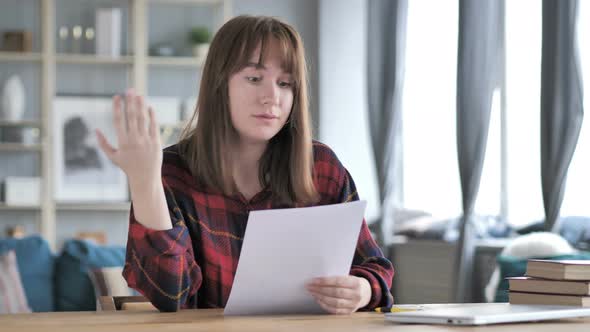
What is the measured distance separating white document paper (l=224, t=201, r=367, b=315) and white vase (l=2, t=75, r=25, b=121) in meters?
4.85

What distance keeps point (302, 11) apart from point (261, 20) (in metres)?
4.68

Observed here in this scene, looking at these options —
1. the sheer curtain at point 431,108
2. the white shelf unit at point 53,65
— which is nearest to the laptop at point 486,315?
the sheer curtain at point 431,108

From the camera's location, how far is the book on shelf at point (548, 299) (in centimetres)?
177

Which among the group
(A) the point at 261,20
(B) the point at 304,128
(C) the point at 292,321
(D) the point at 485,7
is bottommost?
(C) the point at 292,321

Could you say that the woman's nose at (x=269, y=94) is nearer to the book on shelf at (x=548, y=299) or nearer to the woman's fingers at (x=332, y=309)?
the woman's fingers at (x=332, y=309)

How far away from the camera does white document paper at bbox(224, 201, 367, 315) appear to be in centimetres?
159

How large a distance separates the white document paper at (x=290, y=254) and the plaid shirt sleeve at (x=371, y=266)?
0.58 ft

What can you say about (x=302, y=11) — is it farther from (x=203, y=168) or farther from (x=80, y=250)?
(x=203, y=168)

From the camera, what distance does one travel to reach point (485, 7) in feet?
15.0

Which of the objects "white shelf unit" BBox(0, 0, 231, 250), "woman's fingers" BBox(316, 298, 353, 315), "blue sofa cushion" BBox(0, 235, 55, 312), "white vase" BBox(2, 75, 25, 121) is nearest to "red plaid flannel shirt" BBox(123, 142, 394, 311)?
"woman's fingers" BBox(316, 298, 353, 315)

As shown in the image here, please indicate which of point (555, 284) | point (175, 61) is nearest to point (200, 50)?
point (175, 61)

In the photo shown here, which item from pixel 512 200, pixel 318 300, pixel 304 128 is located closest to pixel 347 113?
pixel 512 200

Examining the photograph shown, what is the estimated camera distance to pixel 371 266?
78.9 inches

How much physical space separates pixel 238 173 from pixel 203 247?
0.68 feet
